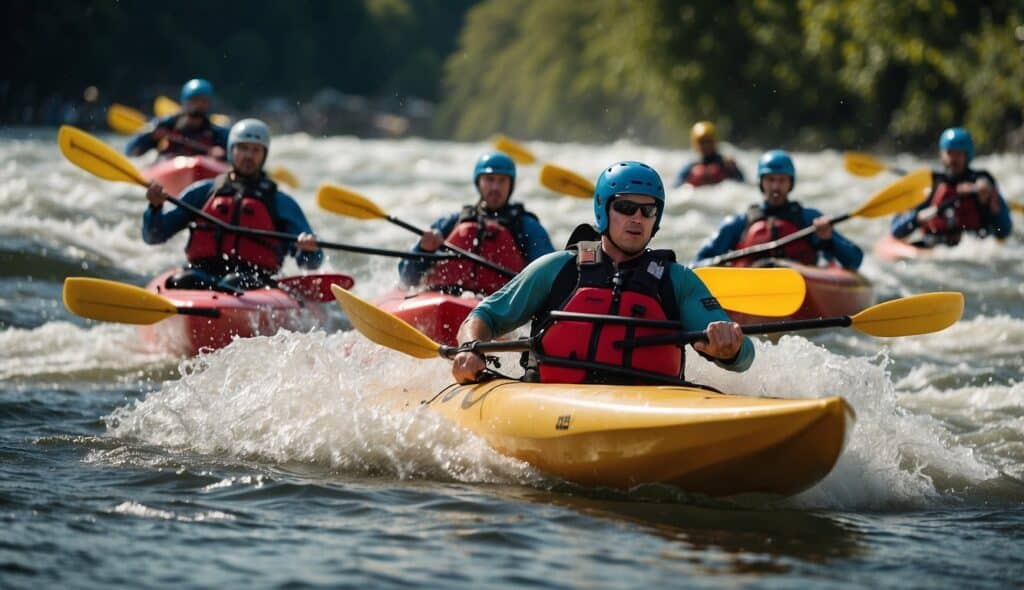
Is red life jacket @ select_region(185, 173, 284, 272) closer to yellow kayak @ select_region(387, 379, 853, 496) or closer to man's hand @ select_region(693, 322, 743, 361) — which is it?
yellow kayak @ select_region(387, 379, 853, 496)

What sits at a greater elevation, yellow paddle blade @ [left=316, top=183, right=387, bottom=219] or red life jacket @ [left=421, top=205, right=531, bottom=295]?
yellow paddle blade @ [left=316, top=183, right=387, bottom=219]

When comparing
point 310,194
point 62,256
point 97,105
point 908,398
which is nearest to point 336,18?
point 97,105

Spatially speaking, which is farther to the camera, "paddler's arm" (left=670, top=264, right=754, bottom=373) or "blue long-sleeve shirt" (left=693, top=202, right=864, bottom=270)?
"blue long-sleeve shirt" (left=693, top=202, right=864, bottom=270)

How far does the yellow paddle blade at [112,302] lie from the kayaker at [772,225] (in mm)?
3852

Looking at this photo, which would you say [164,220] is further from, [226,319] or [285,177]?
[285,177]

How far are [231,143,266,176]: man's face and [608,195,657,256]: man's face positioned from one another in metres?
4.19

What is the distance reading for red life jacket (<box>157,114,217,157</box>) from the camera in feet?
49.8

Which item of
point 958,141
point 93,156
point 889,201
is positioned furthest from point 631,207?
point 958,141

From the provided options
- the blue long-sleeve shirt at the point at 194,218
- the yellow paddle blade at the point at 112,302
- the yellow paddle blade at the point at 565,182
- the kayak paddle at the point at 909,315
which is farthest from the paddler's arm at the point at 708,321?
the yellow paddle blade at the point at 565,182

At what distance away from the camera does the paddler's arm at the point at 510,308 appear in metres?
6.17

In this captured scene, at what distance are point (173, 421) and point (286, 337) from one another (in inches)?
29.0

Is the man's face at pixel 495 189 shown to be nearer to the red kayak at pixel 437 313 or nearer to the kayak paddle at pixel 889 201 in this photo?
the red kayak at pixel 437 313

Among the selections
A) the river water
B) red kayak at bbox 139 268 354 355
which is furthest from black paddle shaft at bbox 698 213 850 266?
red kayak at bbox 139 268 354 355

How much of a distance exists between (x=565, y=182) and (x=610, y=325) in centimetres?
563
